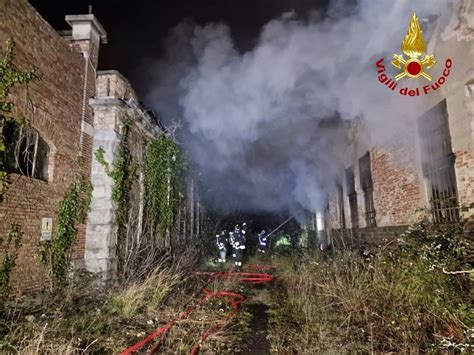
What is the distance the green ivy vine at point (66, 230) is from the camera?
6.41 meters

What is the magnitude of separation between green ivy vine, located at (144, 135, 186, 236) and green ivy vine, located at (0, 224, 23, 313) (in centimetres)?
394

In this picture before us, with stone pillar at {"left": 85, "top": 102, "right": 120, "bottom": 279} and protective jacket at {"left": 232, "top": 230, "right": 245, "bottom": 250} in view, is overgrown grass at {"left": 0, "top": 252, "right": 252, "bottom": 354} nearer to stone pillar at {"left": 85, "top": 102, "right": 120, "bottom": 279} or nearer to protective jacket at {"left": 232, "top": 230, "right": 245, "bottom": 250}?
stone pillar at {"left": 85, "top": 102, "right": 120, "bottom": 279}

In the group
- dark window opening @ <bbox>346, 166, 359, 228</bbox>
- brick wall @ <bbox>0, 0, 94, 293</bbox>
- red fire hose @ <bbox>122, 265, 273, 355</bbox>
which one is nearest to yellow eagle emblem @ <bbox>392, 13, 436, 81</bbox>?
dark window opening @ <bbox>346, 166, 359, 228</bbox>

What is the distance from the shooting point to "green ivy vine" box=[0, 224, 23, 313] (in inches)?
210

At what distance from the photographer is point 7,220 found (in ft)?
18.0

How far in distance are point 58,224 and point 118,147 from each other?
2195mm

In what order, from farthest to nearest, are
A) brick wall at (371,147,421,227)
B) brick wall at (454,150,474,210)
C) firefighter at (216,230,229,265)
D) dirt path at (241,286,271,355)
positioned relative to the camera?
firefighter at (216,230,229,265)
brick wall at (371,147,421,227)
brick wall at (454,150,474,210)
dirt path at (241,286,271,355)

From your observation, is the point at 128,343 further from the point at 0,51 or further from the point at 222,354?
the point at 0,51

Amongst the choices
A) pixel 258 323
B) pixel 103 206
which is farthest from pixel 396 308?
pixel 103 206

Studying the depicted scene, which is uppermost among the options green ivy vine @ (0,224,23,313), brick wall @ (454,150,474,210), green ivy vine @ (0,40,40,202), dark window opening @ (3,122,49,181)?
green ivy vine @ (0,40,40,202)

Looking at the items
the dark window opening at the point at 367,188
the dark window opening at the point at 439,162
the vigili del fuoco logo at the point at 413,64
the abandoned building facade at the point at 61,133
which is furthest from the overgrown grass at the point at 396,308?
the dark window opening at the point at 367,188

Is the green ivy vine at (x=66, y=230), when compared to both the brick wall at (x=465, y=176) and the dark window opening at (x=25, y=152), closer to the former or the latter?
the dark window opening at (x=25, y=152)

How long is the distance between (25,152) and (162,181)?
14.4 ft

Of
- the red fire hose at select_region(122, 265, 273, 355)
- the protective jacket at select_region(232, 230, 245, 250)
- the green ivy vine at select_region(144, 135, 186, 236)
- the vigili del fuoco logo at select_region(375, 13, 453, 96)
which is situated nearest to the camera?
the red fire hose at select_region(122, 265, 273, 355)
